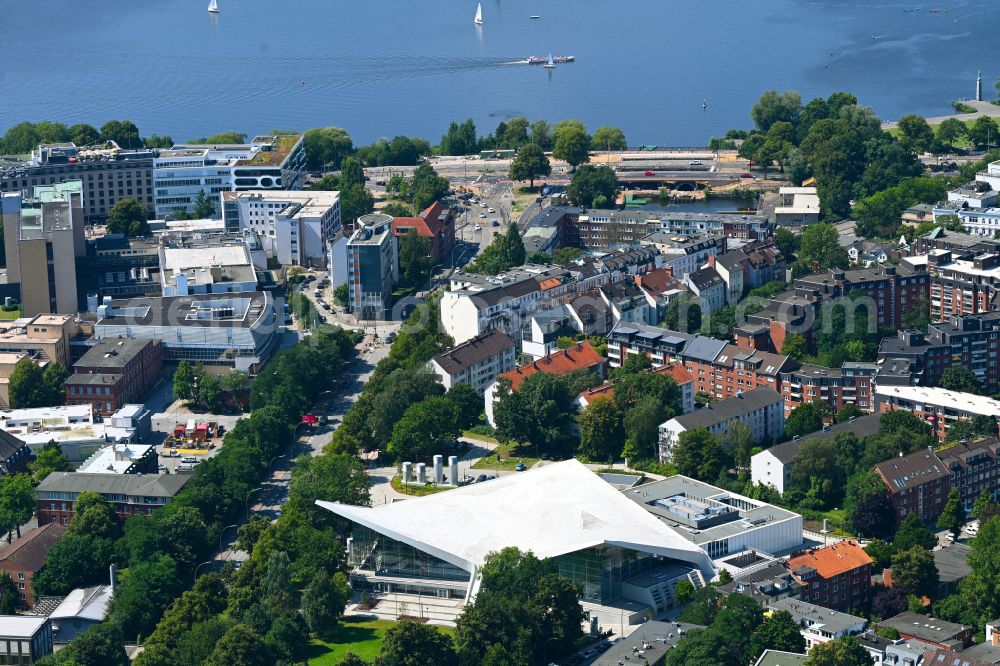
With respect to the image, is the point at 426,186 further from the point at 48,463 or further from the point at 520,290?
the point at 48,463

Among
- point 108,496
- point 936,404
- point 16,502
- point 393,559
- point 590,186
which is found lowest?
Result: point 393,559

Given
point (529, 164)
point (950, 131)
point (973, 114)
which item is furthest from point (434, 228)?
point (973, 114)

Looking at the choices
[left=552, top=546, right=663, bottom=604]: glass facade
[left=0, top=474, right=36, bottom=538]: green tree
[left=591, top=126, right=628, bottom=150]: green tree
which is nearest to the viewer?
[left=552, top=546, right=663, bottom=604]: glass facade

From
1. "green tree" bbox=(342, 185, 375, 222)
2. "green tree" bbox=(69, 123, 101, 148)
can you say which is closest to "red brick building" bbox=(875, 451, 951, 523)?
"green tree" bbox=(342, 185, 375, 222)

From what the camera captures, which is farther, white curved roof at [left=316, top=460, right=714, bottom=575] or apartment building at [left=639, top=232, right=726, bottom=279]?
apartment building at [left=639, top=232, right=726, bottom=279]

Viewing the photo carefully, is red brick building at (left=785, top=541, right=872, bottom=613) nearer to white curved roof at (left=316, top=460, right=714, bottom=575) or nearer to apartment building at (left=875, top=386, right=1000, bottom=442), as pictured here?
white curved roof at (left=316, top=460, right=714, bottom=575)

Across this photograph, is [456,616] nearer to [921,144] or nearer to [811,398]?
[811,398]
